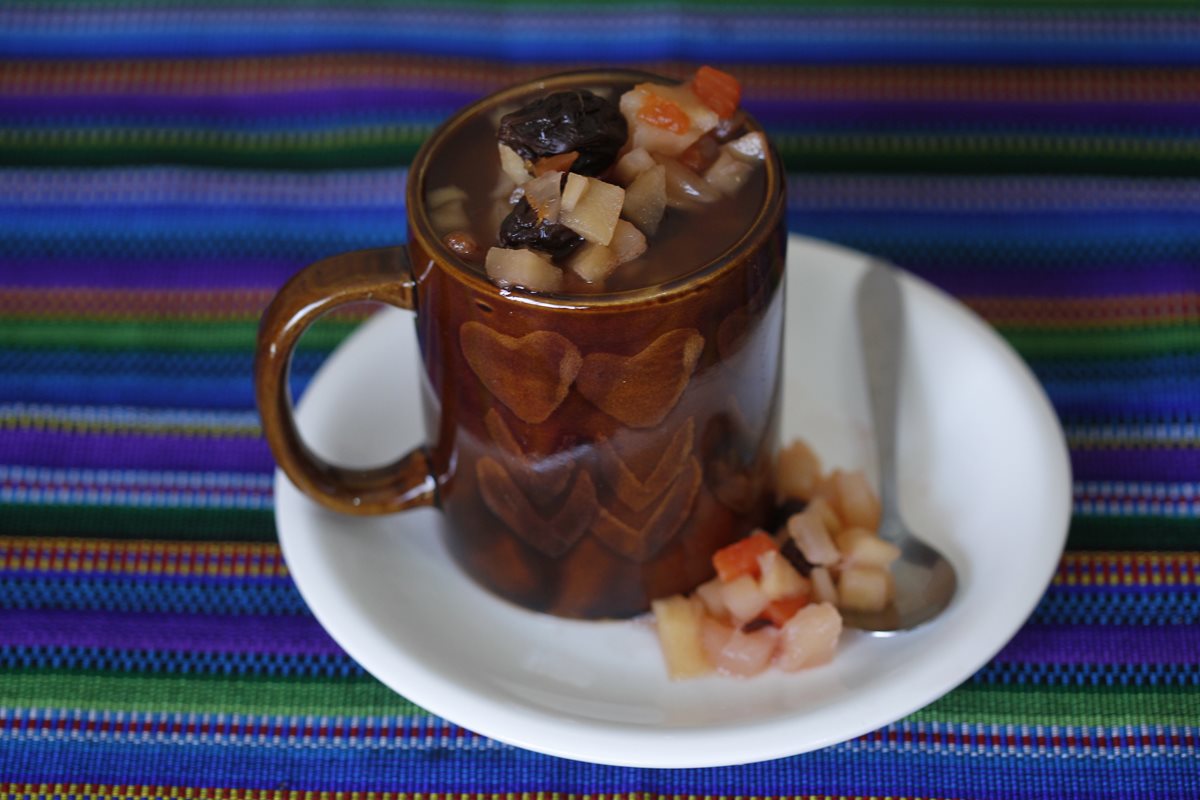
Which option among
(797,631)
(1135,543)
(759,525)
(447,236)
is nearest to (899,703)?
(797,631)

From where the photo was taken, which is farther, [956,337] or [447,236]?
[956,337]

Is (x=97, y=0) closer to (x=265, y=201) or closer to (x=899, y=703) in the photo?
(x=265, y=201)

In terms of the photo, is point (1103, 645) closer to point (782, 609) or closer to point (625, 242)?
point (782, 609)

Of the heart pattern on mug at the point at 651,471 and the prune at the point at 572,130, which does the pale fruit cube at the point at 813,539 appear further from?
the prune at the point at 572,130

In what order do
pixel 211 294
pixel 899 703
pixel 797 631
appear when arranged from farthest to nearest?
pixel 211 294 < pixel 797 631 < pixel 899 703

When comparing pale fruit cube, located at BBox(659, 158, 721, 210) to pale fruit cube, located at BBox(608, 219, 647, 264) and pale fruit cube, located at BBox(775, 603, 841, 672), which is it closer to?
pale fruit cube, located at BBox(608, 219, 647, 264)

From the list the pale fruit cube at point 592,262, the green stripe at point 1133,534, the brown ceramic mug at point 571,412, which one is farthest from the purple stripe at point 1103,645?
the pale fruit cube at point 592,262
